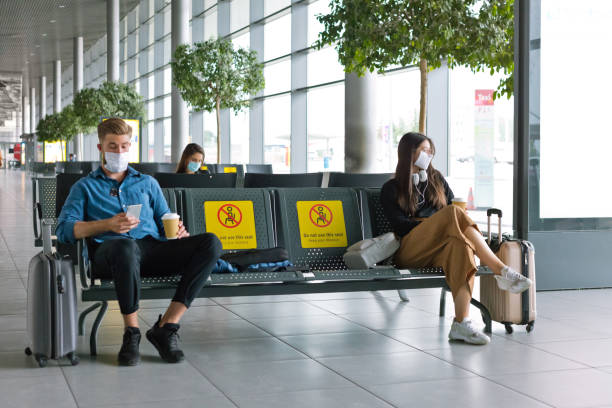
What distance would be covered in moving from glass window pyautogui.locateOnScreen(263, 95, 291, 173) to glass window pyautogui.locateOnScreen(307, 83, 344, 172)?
3.30 feet

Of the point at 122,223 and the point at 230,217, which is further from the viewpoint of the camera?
the point at 230,217

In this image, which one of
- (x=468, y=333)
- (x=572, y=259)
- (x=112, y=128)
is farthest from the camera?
(x=572, y=259)

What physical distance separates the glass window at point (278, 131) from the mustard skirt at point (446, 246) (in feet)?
40.9

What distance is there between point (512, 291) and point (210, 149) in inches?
751

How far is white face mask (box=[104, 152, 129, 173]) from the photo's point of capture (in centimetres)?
392

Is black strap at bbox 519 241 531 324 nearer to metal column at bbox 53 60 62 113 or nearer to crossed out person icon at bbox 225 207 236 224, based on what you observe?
crossed out person icon at bbox 225 207 236 224

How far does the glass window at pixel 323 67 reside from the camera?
1438cm

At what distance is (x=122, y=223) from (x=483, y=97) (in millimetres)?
9050

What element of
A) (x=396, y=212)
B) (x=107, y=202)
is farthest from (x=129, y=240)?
(x=396, y=212)

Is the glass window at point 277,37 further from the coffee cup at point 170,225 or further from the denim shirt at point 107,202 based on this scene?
the coffee cup at point 170,225

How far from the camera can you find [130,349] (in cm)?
364

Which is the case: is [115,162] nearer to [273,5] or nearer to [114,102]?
[273,5]

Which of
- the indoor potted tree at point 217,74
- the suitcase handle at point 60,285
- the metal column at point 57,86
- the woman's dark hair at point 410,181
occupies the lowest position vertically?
the suitcase handle at point 60,285

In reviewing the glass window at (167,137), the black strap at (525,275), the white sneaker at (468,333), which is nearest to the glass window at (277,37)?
the glass window at (167,137)
